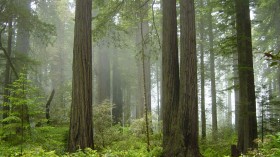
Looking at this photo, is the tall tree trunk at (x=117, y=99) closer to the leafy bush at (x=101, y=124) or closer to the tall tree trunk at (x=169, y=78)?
the leafy bush at (x=101, y=124)

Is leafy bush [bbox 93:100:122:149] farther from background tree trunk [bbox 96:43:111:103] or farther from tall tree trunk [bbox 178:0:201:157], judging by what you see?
background tree trunk [bbox 96:43:111:103]

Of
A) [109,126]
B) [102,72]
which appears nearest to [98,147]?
[109,126]

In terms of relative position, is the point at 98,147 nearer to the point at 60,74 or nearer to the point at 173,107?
the point at 173,107

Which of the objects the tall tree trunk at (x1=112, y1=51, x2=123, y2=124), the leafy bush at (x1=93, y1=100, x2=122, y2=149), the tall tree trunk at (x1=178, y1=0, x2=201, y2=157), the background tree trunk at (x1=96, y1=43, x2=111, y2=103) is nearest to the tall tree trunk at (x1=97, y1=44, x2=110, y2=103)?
the background tree trunk at (x1=96, y1=43, x2=111, y2=103)

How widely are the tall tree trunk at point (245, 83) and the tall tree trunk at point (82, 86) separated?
5.06m

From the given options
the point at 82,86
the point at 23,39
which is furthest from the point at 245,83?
the point at 23,39

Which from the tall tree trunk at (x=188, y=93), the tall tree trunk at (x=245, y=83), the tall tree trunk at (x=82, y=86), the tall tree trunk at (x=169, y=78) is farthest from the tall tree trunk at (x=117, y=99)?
the tall tree trunk at (x=188, y=93)

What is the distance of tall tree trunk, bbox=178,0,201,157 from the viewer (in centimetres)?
828

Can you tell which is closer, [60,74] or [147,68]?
[147,68]

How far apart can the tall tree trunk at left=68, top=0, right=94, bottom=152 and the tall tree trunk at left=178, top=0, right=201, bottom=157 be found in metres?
2.75

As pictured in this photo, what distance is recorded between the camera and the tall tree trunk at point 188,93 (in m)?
8.28

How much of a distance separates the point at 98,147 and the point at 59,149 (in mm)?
2439

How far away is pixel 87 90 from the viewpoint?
8.38 m

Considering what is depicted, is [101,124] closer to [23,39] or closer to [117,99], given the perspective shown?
[23,39]
